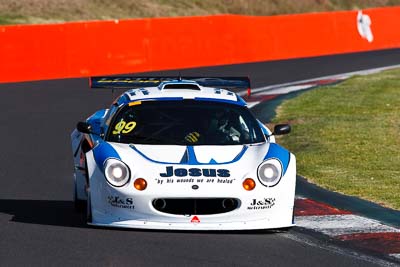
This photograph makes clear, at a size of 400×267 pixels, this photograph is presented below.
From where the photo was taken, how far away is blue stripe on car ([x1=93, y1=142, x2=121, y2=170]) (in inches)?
431

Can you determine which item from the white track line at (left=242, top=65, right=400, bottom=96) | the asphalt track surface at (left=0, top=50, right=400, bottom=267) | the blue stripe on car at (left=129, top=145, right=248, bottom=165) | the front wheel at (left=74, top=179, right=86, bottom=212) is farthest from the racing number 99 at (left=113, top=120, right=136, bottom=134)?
the white track line at (left=242, top=65, right=400, bottom=96)

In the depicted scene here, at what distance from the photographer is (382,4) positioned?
195 ft

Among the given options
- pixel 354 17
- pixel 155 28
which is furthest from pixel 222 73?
pixel 354 17

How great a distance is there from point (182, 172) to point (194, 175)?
0.37 ft

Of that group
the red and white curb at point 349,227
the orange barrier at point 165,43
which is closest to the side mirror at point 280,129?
the red and white curb at point 349,227

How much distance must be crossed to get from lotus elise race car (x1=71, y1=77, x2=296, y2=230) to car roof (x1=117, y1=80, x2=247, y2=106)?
0.13 metres

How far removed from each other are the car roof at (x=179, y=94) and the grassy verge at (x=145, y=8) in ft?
92.4

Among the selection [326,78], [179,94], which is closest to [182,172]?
[179,94]

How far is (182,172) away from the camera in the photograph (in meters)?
10.8

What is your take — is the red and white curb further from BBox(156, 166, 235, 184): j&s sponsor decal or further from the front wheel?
the front wheel

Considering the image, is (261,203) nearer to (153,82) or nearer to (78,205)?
(78,205)

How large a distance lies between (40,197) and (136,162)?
2.27m

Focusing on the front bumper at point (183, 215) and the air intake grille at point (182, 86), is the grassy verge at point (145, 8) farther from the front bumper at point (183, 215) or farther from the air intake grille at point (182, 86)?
the front bumper at point (183, 215)

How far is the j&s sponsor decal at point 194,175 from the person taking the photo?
10664mm
